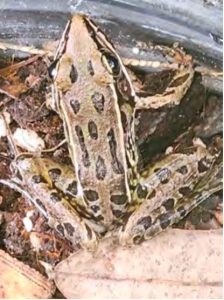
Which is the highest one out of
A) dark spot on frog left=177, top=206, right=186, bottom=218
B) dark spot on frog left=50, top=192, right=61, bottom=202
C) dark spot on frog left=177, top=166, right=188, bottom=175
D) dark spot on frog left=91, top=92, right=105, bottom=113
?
dark spot on frog left=91, top=92, right=105, bottom=113

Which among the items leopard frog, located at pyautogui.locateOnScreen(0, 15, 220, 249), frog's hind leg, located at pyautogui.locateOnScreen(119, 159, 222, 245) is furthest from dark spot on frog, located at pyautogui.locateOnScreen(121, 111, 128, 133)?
frog's hind leg, located at pyautogui.locateOnScreen(119, 159, 222, 245)

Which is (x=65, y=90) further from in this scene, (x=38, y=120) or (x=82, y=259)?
(x=82, y=259)

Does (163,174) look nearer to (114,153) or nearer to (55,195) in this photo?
(114,153)

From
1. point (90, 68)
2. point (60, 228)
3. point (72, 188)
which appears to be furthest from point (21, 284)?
point (90, 68)

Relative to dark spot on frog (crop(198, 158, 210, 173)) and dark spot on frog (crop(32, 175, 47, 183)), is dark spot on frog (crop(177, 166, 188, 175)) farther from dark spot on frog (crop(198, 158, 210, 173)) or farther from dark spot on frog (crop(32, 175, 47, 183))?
dark spot on frog (crop(32, 175, 47, 183))

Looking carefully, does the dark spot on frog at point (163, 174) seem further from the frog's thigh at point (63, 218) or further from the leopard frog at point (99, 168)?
the frog's thigh at point (63, 218)

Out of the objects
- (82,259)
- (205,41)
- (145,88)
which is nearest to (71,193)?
(82,259)

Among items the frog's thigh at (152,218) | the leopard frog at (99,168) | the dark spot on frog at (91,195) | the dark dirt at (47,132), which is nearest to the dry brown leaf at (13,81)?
the dark dirt at (47,132)
